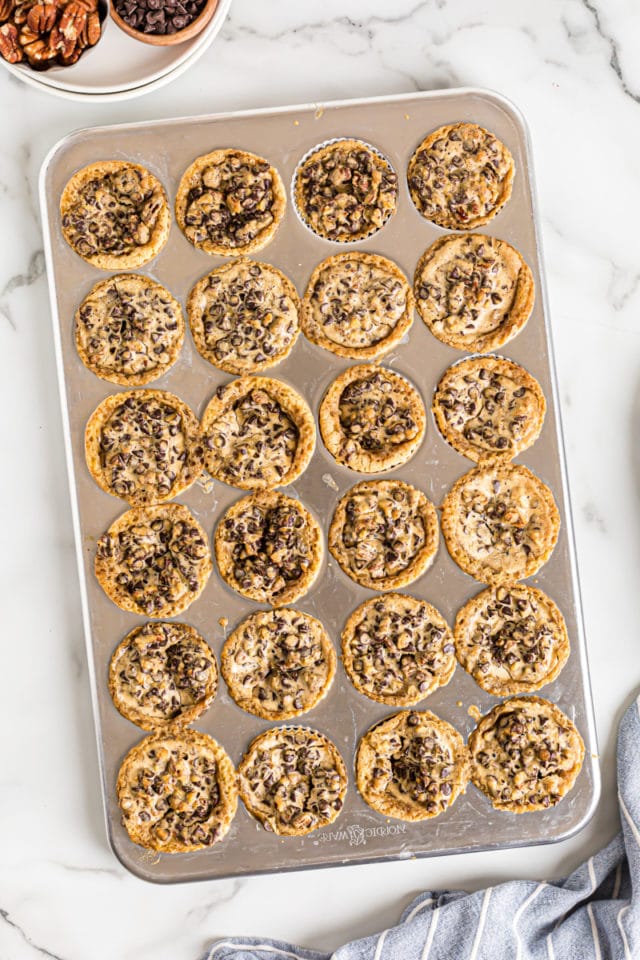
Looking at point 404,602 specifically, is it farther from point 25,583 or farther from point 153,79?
point 153,79

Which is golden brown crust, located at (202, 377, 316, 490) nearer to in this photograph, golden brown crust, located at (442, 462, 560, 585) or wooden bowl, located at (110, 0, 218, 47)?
golden brown crust, located at (442, 462, 560, 585)

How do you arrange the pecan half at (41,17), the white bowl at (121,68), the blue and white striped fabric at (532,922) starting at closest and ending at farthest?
the pecan half at (41,17) → the white bowl at (121,68) → the blue and white striped fabric at (532,922)

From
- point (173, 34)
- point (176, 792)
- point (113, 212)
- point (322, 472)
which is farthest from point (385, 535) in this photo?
point (173, 34)

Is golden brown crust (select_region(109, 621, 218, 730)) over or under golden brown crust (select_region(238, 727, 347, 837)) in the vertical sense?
over

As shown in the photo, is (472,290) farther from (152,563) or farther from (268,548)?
(152,563)

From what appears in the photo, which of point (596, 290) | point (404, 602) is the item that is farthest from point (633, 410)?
point (404, 602)

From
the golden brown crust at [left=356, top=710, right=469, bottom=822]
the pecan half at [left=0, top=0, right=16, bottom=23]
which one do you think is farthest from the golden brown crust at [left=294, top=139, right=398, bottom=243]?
the golden brown crust at [left=356, top=710, right=469, bottom=822]

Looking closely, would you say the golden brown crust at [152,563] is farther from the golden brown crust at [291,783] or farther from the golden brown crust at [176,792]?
the golden brown crust at [291,783]

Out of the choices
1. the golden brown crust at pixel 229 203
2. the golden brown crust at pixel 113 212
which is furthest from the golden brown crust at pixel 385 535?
the golden brown crust at pixel 113 212
